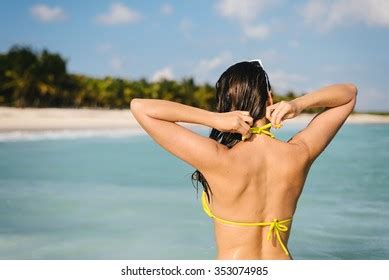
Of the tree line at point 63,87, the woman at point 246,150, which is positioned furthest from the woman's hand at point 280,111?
the tree line at point 63,87

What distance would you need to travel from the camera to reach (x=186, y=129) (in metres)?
1.19

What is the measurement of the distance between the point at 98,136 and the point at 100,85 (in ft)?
39.5

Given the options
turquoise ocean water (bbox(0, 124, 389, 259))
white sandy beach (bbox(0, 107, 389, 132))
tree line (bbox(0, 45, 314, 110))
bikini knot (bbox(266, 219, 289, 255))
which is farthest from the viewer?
tree line (bbox(0, 45, 314, 110))

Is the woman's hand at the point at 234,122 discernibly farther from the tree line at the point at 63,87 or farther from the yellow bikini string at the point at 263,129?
the tree line at the point at 63,87

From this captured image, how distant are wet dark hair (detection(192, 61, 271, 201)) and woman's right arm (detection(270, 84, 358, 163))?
0.07 meters

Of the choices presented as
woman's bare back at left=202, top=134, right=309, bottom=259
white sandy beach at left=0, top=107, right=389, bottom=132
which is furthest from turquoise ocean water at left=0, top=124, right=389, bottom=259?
white sandy beach at left=0, top=107, right=389, bottom=132

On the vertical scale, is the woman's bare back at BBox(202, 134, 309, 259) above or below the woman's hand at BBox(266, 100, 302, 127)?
below

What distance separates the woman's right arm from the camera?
1.30m

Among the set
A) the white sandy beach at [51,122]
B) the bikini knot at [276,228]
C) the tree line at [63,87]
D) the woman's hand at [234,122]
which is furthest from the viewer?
the tree line at [63,87]

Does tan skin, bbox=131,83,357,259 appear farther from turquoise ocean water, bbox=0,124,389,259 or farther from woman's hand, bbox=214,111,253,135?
turquoise ocean water, bbox=0,124,389,259

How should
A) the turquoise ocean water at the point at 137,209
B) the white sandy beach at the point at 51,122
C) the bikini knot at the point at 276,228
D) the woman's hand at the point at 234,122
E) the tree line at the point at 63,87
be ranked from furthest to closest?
the tree line at the point at 63,87
the white sandy beach at the point at 51,122
the turquoise ocean water at the point at 137,209
the bikini knot at the point at 276,228
the woman's hand at the point at 234,122

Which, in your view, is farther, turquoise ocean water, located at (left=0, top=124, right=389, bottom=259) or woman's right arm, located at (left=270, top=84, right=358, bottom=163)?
turquoise ocean water, located at (left=0, top=124, right=389, bottom=259)

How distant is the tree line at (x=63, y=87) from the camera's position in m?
20.1
